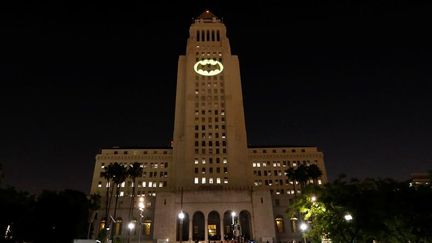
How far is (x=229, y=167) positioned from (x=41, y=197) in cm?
5335

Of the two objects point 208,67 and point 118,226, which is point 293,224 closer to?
point 118,226

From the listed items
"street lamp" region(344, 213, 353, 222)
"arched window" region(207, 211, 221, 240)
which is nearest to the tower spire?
"arched window" region(207, 211, 221, 240)

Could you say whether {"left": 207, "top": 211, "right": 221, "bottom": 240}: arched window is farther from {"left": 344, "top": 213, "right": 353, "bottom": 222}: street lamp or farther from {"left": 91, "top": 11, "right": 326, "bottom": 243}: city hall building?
{"left": 344, "top": 213, "right": 353, "bottom": 222}: street lamp

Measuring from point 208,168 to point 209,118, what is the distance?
1773 centimetres

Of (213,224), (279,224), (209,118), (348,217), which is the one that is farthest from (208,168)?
(348,217)

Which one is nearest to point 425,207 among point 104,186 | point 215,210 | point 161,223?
point 215,210

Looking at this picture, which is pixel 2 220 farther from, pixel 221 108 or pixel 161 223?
pixel 221 108

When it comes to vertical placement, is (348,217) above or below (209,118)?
below

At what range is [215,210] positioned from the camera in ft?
259

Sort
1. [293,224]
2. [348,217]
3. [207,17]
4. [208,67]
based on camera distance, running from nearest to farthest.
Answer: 1. [348,217]
2. [293,224]
3. [208,67]
4. [207,17]

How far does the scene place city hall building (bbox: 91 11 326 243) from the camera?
7862 cm

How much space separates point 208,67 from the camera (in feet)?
353

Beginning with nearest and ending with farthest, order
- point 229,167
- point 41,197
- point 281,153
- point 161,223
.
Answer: point 41,197 → point 161,223 → point 229,167 → point 281,153

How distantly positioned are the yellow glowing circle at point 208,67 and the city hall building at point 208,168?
36 cm
